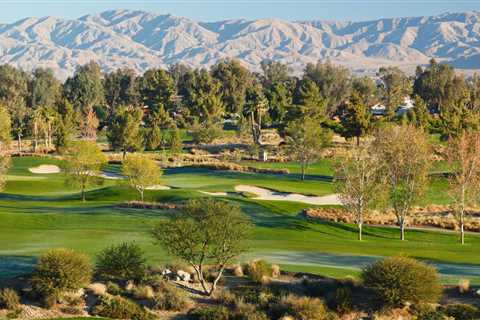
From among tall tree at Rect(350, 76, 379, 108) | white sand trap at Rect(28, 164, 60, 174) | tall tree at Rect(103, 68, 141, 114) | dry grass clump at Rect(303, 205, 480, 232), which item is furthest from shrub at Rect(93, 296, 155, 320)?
tall tree at Rect(103, 68, 141, 114)

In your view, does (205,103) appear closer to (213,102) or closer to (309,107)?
(213,102)

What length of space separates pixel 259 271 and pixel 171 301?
4676 millimetres

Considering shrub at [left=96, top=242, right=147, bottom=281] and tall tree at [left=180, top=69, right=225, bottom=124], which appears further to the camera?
tall tree at [left=180, top=69, right=225, bottom=124]

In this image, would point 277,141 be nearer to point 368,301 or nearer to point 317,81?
point 317,81

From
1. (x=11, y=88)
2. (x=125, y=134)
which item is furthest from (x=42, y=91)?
(x=125, y=134)

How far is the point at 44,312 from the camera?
26234 millimetres

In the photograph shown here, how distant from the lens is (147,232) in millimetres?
42156

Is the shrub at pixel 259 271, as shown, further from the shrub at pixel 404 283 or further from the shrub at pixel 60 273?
the shrub at pixel 60 273

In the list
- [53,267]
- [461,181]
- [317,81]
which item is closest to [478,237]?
[461,181]

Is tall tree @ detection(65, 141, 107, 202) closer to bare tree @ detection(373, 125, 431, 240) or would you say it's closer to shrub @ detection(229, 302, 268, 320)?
bare tree @ detection(373, 125, 431, 240)

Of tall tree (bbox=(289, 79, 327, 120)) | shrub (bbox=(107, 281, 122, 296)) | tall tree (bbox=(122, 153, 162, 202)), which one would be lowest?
shrub (bbox=(107, 281, 122, 296))

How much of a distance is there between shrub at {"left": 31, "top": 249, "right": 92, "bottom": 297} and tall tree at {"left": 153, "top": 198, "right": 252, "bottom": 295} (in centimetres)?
336

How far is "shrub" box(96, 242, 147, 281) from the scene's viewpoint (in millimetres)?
30031

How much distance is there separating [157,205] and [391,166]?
57.0 ft
